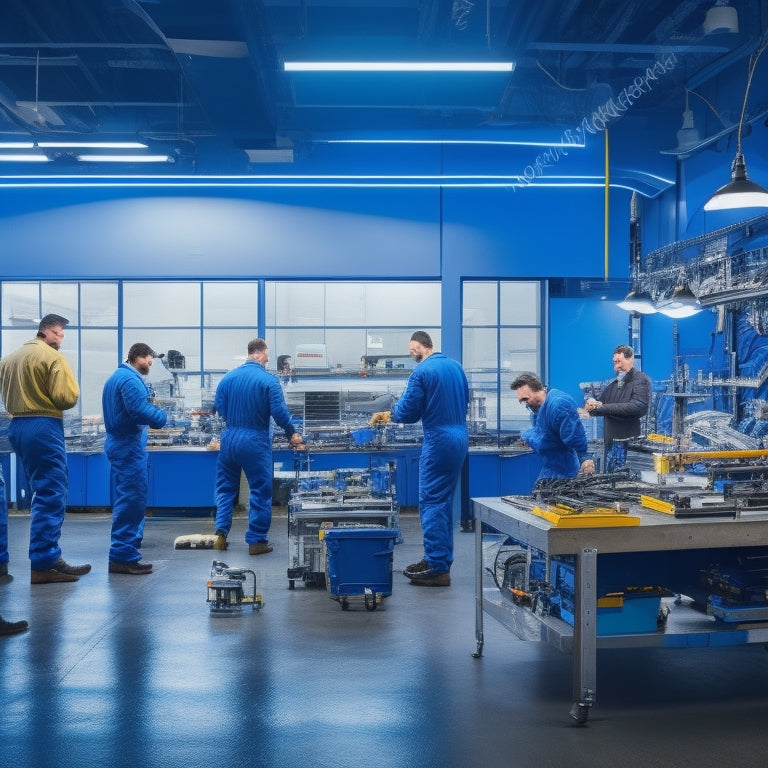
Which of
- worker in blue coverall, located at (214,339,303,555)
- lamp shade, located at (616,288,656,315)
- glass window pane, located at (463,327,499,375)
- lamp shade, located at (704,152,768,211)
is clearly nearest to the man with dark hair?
lamp shade, located at (616,288,656,315)

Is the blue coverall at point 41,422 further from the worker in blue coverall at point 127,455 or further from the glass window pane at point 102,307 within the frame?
the glass window pane at point 102,307

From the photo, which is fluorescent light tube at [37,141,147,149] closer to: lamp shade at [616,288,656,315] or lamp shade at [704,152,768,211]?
lamp shade at [616,288,656,315]

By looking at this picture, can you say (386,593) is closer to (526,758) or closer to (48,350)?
(526,758)

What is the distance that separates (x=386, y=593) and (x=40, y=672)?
176cm

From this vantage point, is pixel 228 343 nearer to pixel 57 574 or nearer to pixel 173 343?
pixel 173 343

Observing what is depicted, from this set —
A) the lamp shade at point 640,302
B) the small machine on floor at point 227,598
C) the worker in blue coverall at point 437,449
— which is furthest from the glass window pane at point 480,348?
the small machine on floor at point 227,598

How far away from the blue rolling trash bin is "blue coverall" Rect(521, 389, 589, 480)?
0.99 metres

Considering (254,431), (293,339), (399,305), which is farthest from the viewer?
(399,305)

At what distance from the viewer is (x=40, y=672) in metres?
3.34

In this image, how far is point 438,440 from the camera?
16.0 ft

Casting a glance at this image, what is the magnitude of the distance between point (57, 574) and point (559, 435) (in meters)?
3.15

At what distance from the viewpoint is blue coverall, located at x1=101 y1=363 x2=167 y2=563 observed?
A: 5.10 m

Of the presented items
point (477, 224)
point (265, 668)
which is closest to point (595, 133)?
point (477, 224)

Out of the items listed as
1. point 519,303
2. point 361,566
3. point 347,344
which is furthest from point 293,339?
point 361,566
